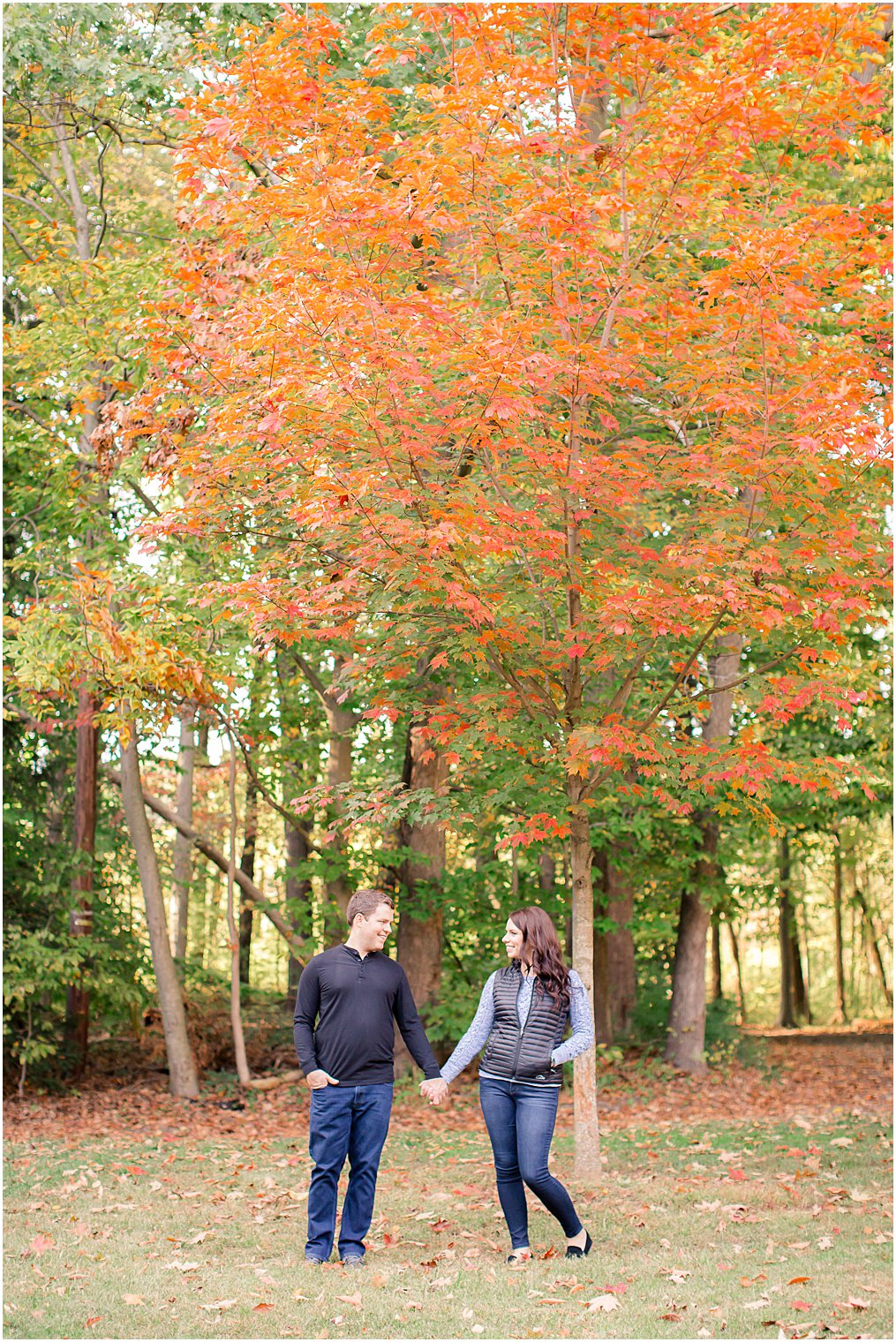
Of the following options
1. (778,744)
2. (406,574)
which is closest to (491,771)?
(406,574)

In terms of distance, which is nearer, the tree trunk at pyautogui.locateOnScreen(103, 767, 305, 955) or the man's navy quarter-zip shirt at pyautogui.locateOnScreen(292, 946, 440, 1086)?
the man's navy quarter-zip shirt at pyautogui.locateOnScreen(292, 946, 440, 1086)

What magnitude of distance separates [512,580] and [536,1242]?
4.04m

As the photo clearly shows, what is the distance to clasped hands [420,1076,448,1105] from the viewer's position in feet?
18.3

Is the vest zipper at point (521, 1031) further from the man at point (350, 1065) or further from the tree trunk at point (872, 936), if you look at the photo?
the tree trunk at point (872, 936)

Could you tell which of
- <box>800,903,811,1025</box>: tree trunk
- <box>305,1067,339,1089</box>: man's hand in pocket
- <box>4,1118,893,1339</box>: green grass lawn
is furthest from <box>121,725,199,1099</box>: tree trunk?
<box>800,903,811,1025</box>: tree trunk

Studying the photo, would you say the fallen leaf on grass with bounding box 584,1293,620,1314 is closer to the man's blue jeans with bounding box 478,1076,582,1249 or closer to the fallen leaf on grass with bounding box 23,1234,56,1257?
the man's blue jeans with bounding box 478,1076,582,1249

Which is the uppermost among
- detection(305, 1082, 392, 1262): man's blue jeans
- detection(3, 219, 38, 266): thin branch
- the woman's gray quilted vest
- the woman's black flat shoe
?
detection(3, 219, 38, 266): thin branch

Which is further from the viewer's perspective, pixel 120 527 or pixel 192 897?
pixel 192 897

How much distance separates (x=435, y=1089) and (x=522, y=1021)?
55cm

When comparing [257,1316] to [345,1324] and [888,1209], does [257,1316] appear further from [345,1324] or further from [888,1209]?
[888,1209]

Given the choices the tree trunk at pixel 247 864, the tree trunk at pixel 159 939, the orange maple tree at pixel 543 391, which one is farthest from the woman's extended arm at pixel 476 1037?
the tree trunk at pixel 247 864

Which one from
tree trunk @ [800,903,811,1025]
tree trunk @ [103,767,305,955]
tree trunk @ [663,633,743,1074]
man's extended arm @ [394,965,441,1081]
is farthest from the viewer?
tree trunk @ [800,903,811,1025]

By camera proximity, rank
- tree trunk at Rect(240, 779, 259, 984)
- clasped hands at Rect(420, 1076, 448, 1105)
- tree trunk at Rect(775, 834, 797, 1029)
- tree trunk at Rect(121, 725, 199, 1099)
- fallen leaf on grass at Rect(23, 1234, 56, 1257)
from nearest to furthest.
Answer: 1. clasped hands at Rect(420, 1076, 448, 1105)
2. fallen leaf on grass at Rect(23, 1234, 56, 1257)
3. tree trunk at Rect(121, 725, 199, 1099)
4. tree trunk at Rect(240, 779, 259, 984)
5. tree trunk at Rect(775, 834, 797, 1029)

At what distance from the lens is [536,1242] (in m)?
6.21
